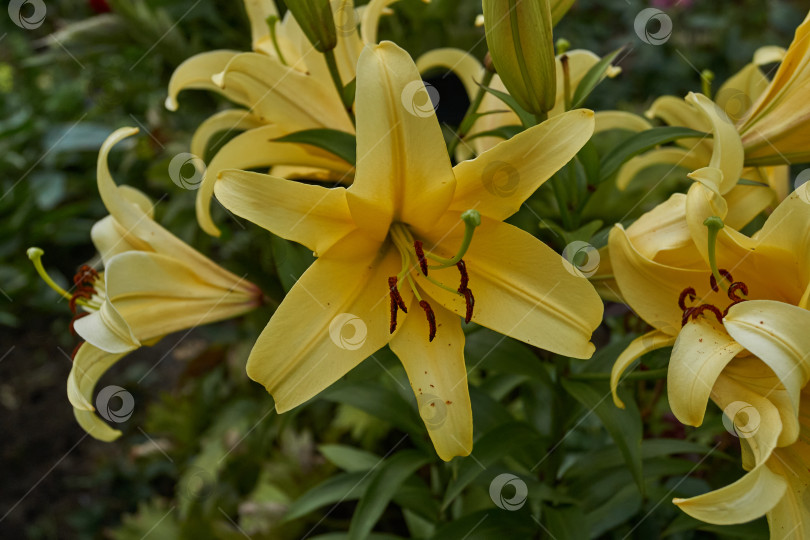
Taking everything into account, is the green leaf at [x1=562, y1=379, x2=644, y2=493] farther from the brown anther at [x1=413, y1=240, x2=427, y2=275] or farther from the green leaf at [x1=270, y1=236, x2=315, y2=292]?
the green leaf at [x1=270, y1=236, x2=315, y2=292]

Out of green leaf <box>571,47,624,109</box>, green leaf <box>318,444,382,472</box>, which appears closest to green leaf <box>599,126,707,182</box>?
green leaf <box>571,47,624,109</box>

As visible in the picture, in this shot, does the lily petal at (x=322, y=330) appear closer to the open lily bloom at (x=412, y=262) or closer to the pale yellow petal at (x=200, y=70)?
the open lily bloom at (x=412, y=262)

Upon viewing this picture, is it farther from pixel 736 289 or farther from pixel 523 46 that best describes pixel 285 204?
pixel 736 289

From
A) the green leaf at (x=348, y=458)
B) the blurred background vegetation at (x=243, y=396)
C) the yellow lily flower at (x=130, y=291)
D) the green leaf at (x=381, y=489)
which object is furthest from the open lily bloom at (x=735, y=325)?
the green leaf at (x=348, y=458)

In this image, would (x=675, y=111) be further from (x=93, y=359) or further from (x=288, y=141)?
(x=93, y=359)

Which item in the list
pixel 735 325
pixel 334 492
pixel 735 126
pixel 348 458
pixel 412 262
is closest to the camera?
pixel 735 325

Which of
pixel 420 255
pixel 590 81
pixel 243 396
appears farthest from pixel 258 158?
pixel 243 396

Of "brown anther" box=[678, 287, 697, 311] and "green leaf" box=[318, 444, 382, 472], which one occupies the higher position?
"brown anther" box=[678, 287, 697, 311]
